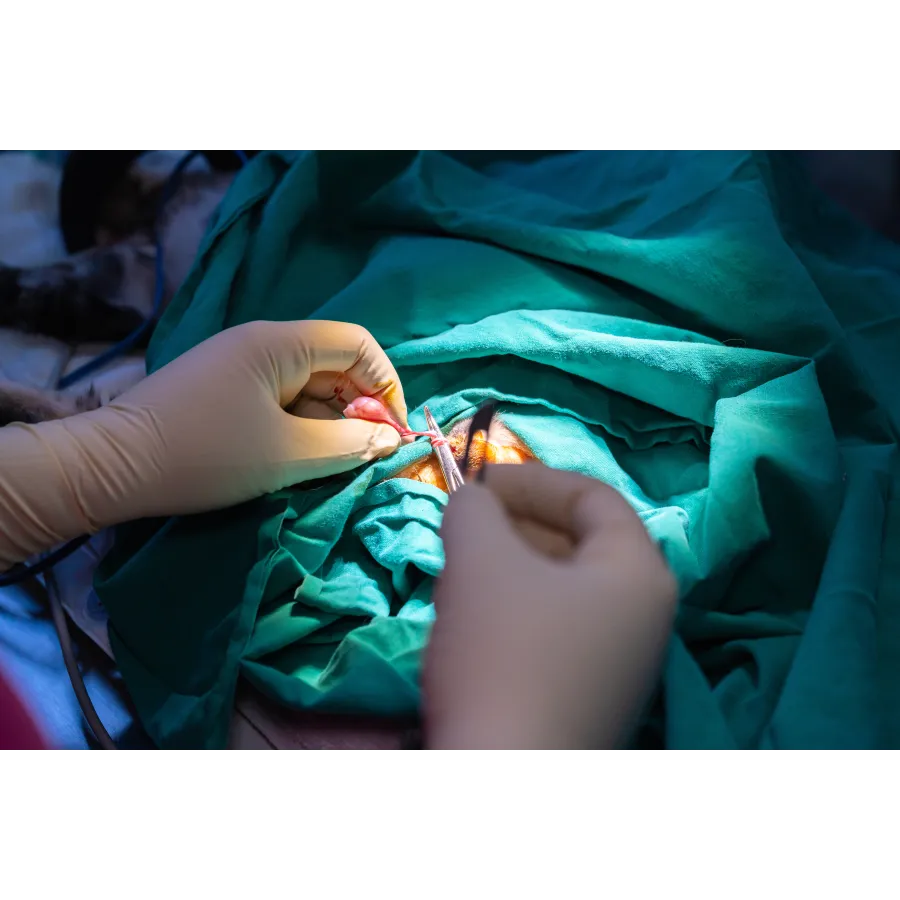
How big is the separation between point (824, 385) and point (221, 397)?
0.77 metres

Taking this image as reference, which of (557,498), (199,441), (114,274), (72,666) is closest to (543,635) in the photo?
(557,498)

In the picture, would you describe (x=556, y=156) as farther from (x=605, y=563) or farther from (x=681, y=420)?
(x=605, y=563)

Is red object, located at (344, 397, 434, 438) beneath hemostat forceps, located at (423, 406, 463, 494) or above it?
above

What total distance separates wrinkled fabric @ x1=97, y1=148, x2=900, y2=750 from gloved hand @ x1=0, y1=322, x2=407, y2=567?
53 millimetres

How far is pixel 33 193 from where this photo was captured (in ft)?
4.46

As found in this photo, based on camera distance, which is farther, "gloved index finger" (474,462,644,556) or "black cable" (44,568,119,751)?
"black cable" (44,568,119,751)

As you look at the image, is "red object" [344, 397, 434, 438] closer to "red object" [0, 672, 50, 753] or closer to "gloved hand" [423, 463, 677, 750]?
"gloved hand" [423, 463, 677, 750]

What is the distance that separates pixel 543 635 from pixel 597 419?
1.38 feet

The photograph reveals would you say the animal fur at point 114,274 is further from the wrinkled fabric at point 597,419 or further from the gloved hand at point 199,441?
the gloved hand at point 199,441

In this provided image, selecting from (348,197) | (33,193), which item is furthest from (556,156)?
(33,193)

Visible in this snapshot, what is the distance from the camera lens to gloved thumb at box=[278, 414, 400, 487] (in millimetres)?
918

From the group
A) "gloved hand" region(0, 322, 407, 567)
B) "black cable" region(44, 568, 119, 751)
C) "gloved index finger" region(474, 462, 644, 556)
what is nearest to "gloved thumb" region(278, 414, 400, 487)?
"gloved hand" region(0, 322, 407, 567)

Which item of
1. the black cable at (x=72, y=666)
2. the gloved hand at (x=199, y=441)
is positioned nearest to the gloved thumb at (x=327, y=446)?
the gloved hand at (x=199, y=441)

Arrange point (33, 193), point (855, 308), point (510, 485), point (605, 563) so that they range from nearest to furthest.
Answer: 1. point (605, 563)
2. point (510, 485)
3. point (855, 308)
4. point (33, 193)
